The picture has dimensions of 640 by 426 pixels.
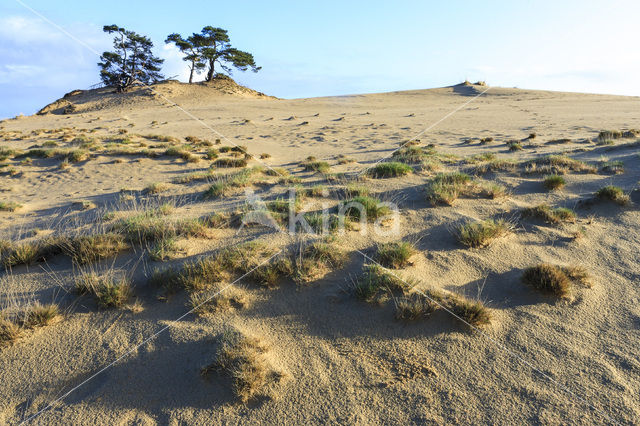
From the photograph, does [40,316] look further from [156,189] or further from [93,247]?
[156,189]

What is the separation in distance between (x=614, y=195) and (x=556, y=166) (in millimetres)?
2201

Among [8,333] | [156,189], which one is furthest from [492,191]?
[156,189]

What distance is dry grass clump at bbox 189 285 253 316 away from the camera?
3746 mm

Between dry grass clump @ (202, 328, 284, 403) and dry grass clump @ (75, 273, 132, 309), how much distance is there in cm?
141

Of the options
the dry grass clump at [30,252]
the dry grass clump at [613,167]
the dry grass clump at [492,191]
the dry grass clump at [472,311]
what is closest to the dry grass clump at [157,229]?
the dry grass clump at [30,252]

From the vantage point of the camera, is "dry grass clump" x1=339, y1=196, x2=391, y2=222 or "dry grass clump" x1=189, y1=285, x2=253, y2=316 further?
"dry grass clump" x1=339, y1=196, x2=391, y2=222

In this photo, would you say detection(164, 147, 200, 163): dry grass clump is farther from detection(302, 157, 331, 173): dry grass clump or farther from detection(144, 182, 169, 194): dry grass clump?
detection(302, 157, 331, 173): dry grass clump

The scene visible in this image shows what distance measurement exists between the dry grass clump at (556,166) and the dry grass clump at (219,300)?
7.03 m

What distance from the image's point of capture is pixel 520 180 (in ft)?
25.1

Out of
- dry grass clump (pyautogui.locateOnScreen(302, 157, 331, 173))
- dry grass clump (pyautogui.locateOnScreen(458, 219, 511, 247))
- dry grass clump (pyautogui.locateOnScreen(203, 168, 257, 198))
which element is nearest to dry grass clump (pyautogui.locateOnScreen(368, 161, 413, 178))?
dry grass clump (pyautogui.locateOnScreen(302, 157, 331, 173))

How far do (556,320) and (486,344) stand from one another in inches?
33.8

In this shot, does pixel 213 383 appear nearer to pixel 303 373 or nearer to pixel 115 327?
pixel 303 373

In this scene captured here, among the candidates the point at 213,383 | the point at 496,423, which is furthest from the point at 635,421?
the point at 213,383

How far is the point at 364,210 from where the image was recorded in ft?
19.6
